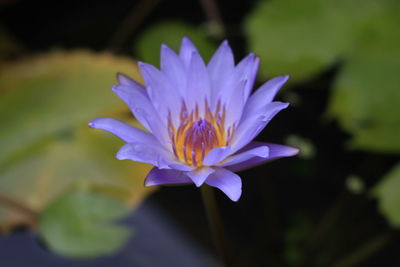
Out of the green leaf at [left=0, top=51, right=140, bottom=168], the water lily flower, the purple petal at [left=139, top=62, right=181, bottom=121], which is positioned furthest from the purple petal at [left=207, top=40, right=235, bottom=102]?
the green leaf at [left=0, top=51, right=140, bottom=168]

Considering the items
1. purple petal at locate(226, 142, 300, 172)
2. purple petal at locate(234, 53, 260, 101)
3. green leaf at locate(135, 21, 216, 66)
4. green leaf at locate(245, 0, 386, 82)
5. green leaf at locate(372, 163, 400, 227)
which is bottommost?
green leaf at locate(372, 163, 400, 227)

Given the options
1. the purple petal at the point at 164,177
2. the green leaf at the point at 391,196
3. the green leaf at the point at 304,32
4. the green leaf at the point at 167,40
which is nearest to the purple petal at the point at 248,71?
the purple petal at the point at 164,177

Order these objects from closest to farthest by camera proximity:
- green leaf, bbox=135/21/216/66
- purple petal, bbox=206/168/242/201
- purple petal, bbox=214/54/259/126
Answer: purple petal, bbox=206/168/242/201 → purple petal, bbox=214/54/259/126 → green leaf, bbox=135/21/216/66

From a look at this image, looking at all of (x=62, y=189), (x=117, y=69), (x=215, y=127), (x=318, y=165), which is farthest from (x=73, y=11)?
(x=215, y=127)

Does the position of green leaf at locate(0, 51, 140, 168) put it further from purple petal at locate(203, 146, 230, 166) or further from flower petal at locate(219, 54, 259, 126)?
purple petal at locate(203, 146, 230, 166)

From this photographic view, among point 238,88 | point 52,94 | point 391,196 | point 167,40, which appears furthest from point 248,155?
point 167,40

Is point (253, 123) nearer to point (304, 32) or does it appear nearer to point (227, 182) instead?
point (227, 182)
